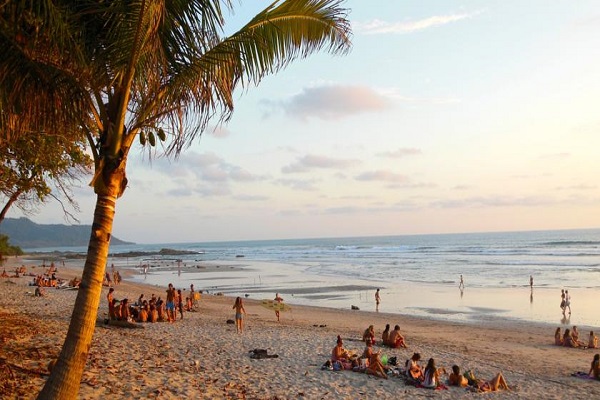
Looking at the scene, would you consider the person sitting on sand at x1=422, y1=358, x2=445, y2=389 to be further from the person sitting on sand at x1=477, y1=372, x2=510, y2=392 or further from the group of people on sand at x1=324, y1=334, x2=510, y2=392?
the person sitting on sand at x1=477, y1=372, x2=510, y2=392

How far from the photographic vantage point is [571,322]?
22.4 m

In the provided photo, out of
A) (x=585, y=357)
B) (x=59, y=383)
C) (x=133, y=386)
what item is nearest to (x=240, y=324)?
(x=133, y=386)

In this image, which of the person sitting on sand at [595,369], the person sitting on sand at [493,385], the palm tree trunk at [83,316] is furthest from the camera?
the person sitting on sand at [595,369]

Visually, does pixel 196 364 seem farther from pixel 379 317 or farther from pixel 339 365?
pixel 379 317

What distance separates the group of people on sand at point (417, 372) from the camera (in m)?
11.0

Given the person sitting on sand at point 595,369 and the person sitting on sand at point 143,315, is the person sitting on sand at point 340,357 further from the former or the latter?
the person sitting on sand at point 143,315

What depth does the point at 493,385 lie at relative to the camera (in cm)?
1119

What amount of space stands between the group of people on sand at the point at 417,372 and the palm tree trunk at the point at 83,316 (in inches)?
310

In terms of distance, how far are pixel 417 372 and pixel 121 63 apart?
366 inches

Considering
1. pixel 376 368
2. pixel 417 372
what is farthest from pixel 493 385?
pixel 376 368

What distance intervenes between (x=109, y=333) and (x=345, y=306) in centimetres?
1735

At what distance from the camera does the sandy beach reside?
339 inches

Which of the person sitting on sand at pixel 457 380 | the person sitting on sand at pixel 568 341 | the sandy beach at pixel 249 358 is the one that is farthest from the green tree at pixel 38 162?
the person sitting on sand at pixel 568 341

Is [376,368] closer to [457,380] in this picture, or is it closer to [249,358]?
[457,380]
